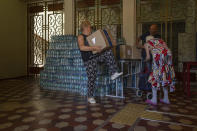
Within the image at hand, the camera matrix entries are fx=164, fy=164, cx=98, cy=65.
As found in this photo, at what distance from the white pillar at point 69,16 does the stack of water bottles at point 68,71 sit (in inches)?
79.8

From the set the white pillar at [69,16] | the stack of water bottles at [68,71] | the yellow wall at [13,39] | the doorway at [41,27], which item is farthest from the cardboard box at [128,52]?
the yellow wall at [13,39]

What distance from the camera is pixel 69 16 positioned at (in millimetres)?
6410

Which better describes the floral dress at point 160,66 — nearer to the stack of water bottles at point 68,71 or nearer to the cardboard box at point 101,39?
the cardboard box at point 101,39

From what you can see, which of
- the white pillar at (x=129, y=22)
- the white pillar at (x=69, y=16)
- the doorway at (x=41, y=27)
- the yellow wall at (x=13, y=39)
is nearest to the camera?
the white pillar at (x=129, y=22)

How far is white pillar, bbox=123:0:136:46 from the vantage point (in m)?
5.41

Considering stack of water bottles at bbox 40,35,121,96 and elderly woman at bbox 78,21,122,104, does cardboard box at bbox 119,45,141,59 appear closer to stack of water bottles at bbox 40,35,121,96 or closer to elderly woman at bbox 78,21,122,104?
stack of water bottles at bbox 40,35,121,96

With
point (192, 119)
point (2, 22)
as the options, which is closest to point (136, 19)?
point (192, 119)

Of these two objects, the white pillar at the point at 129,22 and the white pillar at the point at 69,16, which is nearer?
the white pillar at the point at 129,22

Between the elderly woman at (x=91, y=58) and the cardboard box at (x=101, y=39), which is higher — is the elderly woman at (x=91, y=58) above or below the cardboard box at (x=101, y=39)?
below

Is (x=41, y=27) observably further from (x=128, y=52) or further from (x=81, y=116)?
(x=81, y=116)

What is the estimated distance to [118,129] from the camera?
72.5 inches

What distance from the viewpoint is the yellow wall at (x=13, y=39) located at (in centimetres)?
648

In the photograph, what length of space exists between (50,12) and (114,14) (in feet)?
9.81

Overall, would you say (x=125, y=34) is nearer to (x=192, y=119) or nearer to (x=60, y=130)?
(x=192, y=119)
